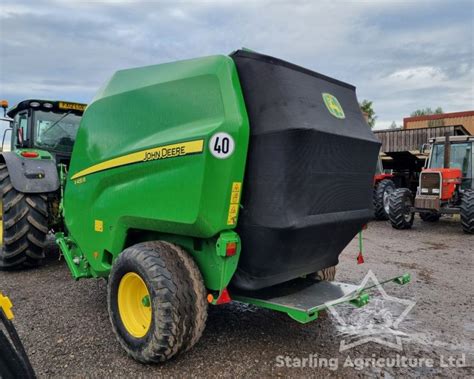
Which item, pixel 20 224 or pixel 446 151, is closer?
pixel 20 224

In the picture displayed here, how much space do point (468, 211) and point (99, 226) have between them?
761 cm

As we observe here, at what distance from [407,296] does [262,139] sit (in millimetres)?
2803

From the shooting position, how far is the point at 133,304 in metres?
2.94

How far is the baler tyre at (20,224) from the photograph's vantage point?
4473mm

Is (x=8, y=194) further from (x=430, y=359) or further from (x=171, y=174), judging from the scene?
(x=430, y=359)

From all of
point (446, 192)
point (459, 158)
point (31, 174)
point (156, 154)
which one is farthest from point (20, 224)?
point (459, 158)

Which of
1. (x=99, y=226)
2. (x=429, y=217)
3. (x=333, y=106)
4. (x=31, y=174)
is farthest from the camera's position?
(x=429, y=217)

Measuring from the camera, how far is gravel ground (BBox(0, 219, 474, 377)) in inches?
106

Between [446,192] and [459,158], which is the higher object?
[459,158]

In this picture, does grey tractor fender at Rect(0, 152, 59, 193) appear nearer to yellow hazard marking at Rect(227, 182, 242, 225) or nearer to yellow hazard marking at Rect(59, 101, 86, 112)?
yellow hazard marking at Rect(59, 101, 86, 112)

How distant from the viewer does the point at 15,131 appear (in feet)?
19.0

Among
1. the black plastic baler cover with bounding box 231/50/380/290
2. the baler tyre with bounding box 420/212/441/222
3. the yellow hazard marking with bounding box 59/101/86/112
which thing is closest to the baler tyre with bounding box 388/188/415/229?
the baler tyre with bounding box 420/212/441/222

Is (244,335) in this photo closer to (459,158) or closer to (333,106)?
(333,106)

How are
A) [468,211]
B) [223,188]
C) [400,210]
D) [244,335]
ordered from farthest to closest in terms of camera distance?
[400,210], [468,211], [244,335], [223,188]
